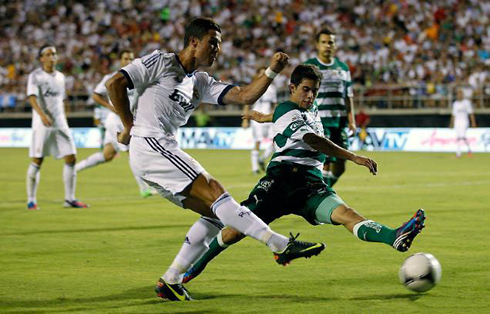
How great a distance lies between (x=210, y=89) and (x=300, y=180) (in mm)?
1050

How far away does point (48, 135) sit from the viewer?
12.7 meters

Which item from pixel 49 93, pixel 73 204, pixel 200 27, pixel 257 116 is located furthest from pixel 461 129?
pixel 200 27

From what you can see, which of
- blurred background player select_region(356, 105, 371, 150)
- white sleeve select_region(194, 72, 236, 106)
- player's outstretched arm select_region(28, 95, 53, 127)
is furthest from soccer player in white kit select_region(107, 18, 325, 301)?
blurred background player select_region(356, 105, 371, 150)

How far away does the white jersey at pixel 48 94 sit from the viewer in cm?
1266

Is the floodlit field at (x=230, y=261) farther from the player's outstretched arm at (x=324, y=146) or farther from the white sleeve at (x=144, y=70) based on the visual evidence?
the white sleeve at (x=144, y=70)

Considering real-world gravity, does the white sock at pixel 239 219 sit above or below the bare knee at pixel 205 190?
below

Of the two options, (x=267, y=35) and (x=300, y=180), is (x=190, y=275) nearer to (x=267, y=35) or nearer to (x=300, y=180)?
(x=300, y=180)

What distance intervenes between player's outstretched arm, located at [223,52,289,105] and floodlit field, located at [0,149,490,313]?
147 cm

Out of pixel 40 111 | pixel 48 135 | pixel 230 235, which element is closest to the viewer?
pixel 230 235

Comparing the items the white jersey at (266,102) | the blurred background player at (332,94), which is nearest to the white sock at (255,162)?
the white jersey at (266,102)

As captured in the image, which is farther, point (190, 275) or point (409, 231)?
point (190, 275)

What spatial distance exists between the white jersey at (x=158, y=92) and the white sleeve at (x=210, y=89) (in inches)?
11.2

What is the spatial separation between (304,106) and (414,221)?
55.8 inches

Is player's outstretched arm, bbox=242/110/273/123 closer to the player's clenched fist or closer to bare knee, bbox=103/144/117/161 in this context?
the player's clenched fist
